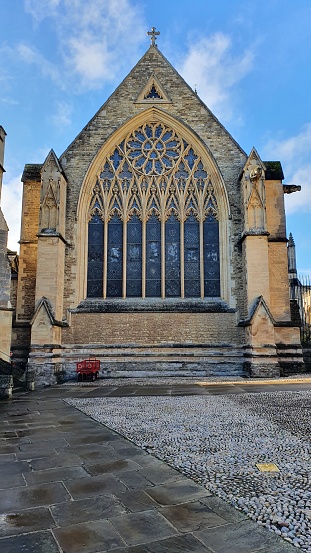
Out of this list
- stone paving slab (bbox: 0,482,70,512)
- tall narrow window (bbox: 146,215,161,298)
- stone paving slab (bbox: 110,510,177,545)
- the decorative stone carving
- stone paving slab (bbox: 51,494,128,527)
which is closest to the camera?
stone paving slab (bbox: 110,510,177,545)

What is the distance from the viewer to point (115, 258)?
17.1 metres

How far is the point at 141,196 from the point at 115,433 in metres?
12.9

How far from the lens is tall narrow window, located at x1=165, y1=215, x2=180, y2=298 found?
55.4 ft

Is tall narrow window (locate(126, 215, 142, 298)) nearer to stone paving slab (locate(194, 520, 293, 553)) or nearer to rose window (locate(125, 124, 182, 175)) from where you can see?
rose window (locate(125, 124, 182, 175))

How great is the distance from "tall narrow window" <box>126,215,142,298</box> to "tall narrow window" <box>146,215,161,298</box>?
33cm

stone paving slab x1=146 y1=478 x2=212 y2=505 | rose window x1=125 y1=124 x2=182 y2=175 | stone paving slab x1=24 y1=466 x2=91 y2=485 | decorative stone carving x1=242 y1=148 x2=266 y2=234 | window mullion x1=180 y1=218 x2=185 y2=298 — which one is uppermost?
rose window x1=125 y1=124 x2=182 y2=175

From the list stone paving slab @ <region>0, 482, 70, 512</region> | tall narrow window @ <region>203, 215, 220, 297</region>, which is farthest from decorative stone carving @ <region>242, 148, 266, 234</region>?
stone paving slab @ <region>0, 482, 70, 512</region>

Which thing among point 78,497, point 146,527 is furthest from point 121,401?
point 146,527

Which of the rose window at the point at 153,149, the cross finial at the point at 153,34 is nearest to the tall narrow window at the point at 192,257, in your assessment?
the rose window at the point at 153,149

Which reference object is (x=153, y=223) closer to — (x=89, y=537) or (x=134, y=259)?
(x=134, y=259)

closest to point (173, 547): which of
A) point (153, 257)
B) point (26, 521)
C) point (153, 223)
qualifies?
point (26, 521)

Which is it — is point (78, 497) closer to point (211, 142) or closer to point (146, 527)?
point (146, 527)

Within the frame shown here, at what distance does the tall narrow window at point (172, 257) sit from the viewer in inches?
664

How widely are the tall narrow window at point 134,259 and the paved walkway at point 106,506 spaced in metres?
11.6
